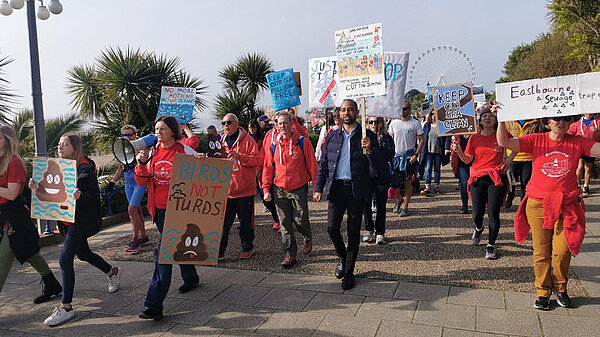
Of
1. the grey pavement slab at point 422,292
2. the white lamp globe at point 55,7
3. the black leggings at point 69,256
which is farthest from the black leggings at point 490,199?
the white lamp globe at point 55,7

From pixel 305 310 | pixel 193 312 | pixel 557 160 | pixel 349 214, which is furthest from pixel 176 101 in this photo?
pixel 557 160

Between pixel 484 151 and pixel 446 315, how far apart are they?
2.38 metres

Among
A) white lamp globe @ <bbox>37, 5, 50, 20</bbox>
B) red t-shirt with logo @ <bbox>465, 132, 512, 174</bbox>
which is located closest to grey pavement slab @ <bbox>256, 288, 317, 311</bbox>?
red t-shirt with logo @ <bbox>465, 132, 512, 174</bbox>

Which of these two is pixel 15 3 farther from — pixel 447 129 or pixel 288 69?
pixel 447 129

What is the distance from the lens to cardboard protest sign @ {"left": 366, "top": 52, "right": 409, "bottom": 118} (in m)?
6.54

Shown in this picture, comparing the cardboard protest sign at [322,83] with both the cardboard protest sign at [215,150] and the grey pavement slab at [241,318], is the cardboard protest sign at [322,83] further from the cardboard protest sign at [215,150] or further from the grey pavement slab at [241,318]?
the grey pavement slab at [241,318]

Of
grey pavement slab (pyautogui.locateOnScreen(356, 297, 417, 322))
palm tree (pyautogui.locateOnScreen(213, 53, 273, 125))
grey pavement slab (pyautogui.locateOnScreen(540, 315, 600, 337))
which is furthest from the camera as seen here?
palm tree (pyautogui.locateOnScreen(213, 53, 273, 125))

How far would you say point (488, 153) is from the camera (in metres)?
5.20

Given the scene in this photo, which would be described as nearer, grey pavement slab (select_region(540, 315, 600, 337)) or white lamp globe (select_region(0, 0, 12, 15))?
grey pavement slab (select_region(540, 315, 600, 337))

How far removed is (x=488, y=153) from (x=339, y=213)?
6.81 ft

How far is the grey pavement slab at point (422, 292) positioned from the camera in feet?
13.2

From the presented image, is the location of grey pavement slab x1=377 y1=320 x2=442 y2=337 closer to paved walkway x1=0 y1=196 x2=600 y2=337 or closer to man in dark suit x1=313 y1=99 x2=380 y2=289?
paved walkway x1=0 y1=196 x2=600 y2=337

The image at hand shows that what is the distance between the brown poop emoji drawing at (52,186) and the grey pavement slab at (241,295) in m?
1.73

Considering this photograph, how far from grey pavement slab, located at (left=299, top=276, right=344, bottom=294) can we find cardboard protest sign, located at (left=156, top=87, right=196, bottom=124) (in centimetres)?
371
